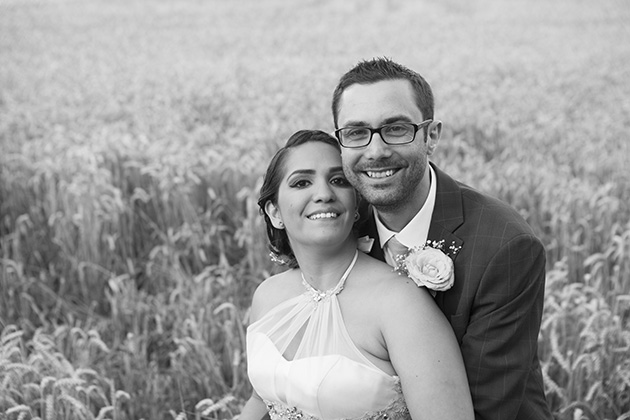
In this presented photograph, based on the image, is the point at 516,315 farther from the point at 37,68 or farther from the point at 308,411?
the point at 37,68

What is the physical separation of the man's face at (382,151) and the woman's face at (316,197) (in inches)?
3.2

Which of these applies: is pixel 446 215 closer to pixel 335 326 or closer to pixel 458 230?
pixel 458 230

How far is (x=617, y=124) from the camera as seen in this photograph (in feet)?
32.2

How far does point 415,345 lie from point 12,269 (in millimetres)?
4044

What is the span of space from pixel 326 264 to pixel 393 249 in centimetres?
32

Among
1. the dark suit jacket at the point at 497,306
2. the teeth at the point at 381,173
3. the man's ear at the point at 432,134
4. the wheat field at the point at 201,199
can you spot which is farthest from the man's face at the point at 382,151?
the wheat field at the point at 201,199

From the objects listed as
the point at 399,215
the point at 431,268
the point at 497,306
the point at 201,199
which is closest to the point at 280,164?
the point at 399,215

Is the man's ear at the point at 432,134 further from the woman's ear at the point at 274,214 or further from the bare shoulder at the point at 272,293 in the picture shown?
the bare shoulder at the point at 272,293

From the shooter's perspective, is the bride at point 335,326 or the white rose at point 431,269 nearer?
the bride at point 335,326

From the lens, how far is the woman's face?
3170 millimetres

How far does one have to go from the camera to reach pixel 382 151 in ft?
10.4

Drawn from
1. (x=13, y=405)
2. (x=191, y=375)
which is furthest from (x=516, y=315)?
(x=13, y=405)

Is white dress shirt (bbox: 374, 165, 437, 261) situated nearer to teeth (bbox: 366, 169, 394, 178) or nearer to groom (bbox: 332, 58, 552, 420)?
groom (bbox: 332, 58, 552, 420)

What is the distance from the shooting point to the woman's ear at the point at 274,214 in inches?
137
